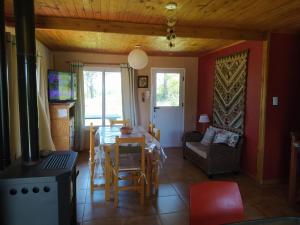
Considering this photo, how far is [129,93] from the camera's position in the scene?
18.1ft

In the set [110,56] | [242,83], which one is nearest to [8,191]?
[242,83]

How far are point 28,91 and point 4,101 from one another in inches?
9.0

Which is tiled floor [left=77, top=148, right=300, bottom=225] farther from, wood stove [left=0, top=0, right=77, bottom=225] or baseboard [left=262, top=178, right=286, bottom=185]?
wood stove [left=0, top=0, right=77, bottom=225]

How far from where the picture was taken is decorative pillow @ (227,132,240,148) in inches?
155

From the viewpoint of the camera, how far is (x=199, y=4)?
232 centimetres

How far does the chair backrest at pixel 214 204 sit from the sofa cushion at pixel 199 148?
2.47 m

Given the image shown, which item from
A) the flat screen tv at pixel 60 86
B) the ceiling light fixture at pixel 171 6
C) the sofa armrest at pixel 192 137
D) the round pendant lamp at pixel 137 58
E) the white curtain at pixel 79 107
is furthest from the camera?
the white curtain at pixel 79 107

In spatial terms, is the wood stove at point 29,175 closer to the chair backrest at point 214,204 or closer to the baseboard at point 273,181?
the chair backrest at point 214,204

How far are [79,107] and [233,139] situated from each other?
341 cm

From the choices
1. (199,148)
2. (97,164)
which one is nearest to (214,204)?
(97,164)

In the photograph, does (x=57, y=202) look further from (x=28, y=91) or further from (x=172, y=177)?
(x=172, y=177)

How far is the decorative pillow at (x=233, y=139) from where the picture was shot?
3.93 metres

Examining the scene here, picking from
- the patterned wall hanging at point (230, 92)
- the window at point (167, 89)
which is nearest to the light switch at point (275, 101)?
the patterned wall hanging at point (230, 92)

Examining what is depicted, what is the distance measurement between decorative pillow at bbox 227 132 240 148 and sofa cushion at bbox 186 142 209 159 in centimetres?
41
